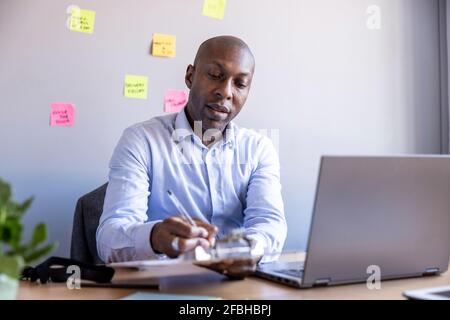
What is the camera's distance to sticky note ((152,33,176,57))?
2.08 m

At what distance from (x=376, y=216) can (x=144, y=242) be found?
19.4 inches

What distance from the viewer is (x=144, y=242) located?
3.73 ft

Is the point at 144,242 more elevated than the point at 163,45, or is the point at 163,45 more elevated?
the point at 163,45

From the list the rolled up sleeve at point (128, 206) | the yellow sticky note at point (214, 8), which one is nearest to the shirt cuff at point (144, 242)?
the rolled up sleeve at point (128, 206)

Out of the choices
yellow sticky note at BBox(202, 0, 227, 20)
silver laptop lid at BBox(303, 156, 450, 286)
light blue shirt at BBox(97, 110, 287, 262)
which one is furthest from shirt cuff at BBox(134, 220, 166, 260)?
yellow sticky note at BBox(202, 0, 227, 20)

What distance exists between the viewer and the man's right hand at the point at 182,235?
98 centimetres

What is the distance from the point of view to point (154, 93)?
2.08 m

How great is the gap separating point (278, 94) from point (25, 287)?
158 cm

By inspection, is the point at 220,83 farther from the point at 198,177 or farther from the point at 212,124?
the point at 198,177

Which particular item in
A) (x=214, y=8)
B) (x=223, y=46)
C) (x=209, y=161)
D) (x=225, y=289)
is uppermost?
(x=214, y=8)

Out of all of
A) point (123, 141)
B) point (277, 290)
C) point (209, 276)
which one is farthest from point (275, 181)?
point (277, 290)

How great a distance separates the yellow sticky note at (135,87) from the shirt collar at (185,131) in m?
0.42

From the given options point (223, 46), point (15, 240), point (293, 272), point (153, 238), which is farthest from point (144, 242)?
point (223, 46)

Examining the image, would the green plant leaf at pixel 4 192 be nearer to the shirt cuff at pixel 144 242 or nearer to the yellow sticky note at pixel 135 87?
the shirt cuff at pixel 144 242
